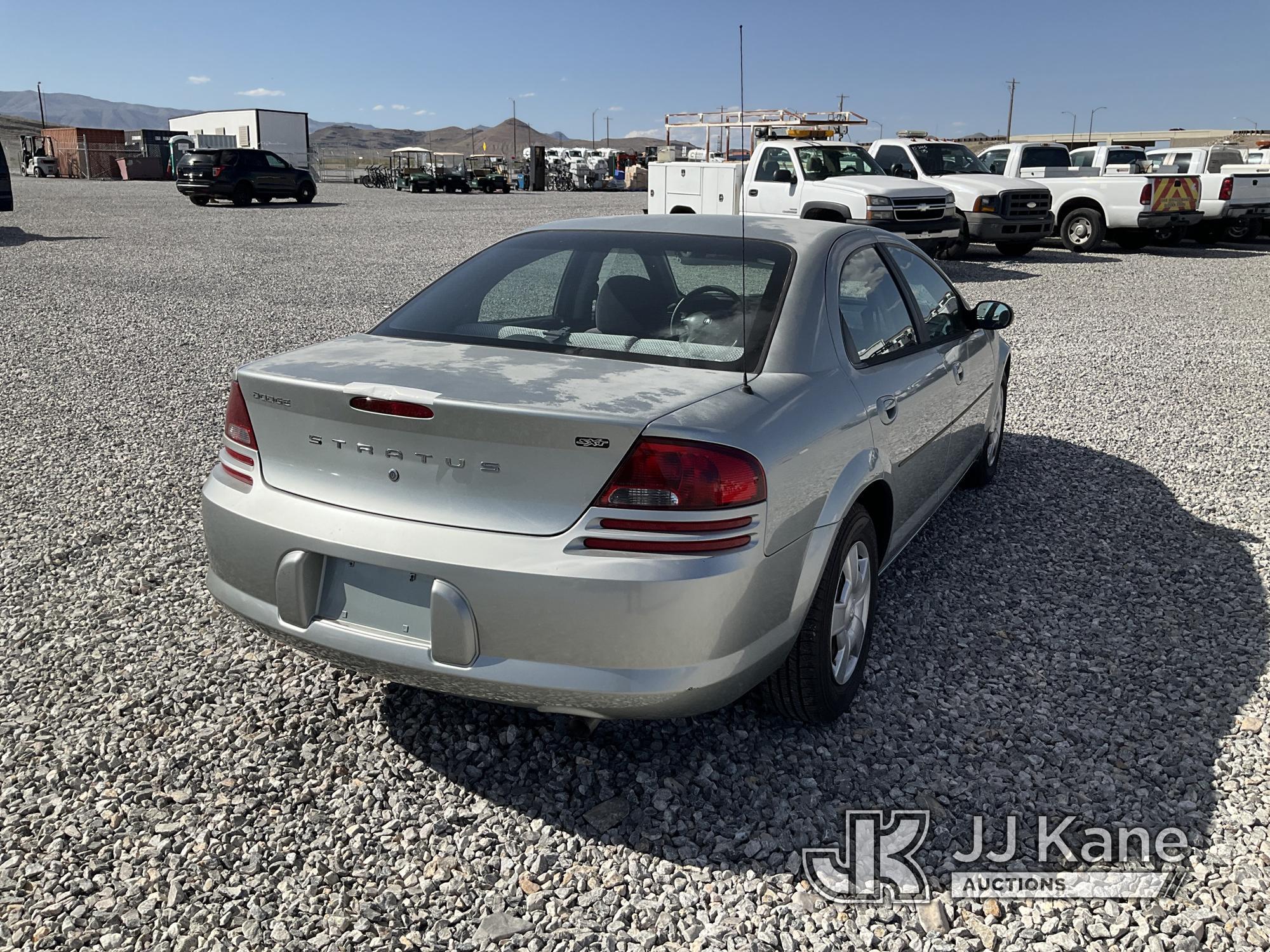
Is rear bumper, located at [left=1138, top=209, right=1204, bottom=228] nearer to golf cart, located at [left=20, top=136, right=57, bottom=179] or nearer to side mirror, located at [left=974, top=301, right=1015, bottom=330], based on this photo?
side mirror, located at [left=974, top=301, right=1015, bottom=330]

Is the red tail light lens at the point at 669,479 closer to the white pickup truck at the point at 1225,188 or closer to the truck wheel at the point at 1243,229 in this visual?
the white pickup truck at the point at 1225,188

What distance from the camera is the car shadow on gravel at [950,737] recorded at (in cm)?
285

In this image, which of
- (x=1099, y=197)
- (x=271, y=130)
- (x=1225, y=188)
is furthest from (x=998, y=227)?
(x=271, y=130)

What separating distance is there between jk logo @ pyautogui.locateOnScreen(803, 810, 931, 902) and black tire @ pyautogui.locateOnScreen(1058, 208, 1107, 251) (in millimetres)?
17998

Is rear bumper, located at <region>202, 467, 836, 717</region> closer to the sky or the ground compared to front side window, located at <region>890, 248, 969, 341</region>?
closer to the ground

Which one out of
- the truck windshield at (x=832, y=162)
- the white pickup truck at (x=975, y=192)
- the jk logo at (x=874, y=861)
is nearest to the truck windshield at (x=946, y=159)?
the white pickup truck at (x=975, y=192)

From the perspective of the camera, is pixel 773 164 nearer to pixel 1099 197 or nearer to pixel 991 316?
pixel 1099 197

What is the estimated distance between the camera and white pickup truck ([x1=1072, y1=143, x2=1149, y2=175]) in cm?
1992

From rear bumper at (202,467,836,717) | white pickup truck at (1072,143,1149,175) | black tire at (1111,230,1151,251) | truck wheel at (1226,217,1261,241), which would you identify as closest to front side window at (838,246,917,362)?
rear bumper at (202,467,836,717)

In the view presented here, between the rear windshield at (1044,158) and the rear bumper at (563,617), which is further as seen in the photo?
the rear windshield at (1044,158)

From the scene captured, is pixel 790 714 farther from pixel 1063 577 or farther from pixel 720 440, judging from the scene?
pixel 1063 577

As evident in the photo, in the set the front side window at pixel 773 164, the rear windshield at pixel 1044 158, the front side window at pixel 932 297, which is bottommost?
the front side window at pixel 932 297

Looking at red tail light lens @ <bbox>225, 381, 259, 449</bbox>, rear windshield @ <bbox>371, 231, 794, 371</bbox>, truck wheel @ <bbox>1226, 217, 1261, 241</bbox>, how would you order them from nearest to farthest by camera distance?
red tail light lens @ <bbox>225, 381, 259, 449</bbox>, rear windshield @ <bbox>371, 231, 794, 371</bbox>, truck wheel @ <bbox>1226, 217, 1261, 241</bbox>

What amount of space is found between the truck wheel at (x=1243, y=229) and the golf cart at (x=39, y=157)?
175 ft
